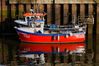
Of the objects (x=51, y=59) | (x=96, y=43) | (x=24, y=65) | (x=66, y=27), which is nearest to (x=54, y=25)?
(x=66, y=27)

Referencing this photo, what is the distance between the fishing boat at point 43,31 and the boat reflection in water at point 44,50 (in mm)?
598

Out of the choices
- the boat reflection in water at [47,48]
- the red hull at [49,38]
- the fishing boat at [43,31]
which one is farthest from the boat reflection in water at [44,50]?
the fishing boat at [43,31]

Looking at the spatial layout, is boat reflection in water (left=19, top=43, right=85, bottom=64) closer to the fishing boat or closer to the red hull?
the red hull

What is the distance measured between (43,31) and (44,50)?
343cm

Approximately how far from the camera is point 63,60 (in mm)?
31125

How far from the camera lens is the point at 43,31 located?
1491 inches

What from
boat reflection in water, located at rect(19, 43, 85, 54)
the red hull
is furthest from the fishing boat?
boat reflection in water, located at rect(19, 43, 85, 54)

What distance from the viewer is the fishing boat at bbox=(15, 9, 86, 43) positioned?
37594mm

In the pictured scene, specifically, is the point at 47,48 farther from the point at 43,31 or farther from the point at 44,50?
the point at 43,31

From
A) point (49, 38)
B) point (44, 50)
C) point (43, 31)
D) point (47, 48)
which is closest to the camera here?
point (44, 50)

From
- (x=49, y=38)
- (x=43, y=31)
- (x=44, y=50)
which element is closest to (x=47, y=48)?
(x=44, y=50)

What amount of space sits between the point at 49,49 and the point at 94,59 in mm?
A: 4666

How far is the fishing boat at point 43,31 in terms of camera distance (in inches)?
1480

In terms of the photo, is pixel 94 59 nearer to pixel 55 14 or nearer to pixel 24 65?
pixel 24 65
